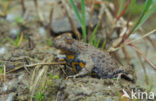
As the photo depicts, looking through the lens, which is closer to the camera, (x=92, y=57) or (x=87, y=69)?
(x=87, y=69)

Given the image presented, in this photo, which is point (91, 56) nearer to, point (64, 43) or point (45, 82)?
point (64, 43)

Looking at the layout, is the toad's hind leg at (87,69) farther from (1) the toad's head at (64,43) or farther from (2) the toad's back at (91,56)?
(1) the toad's head at (64,43)

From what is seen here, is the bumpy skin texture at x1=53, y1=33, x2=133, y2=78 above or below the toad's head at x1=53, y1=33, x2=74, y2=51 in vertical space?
below

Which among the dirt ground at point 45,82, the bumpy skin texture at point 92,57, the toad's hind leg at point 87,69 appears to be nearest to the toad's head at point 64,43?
the bumpy skin texture at point 92,57

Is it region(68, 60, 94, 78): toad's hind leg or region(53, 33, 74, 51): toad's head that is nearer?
region(68, 60, 94, 78): toad's hind leg

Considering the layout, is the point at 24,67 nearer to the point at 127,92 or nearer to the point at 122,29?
the point at 127,92

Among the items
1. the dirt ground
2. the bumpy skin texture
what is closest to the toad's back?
the bumpy skin texture

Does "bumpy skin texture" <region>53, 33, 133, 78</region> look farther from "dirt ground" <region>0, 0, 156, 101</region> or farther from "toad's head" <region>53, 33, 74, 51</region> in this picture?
"dirt ground" <region>0, 0, 156, 101</region>

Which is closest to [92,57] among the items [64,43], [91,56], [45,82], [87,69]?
[91,56]
